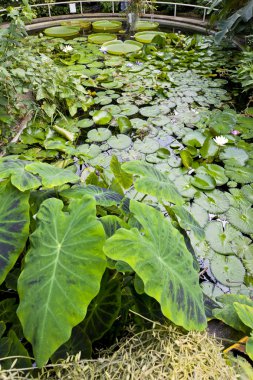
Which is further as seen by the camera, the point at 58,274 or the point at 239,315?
the point at 239,315

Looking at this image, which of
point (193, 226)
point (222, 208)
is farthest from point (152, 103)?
point (193, 226)

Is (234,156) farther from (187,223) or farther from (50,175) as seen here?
(50,175)

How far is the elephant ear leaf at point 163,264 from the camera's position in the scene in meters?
0.73

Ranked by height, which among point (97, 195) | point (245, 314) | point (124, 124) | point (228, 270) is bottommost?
point (228, 270)

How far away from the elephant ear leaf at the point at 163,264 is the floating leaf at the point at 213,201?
4.73ft

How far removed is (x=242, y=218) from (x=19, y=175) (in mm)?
1824

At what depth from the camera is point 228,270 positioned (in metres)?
1.88

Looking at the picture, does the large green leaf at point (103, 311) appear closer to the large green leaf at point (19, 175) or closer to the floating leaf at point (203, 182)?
the large green leaf at point (19, 175)

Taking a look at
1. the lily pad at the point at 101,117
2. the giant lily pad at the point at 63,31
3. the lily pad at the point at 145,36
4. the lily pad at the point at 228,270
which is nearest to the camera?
the lily pad at the point at 228,270

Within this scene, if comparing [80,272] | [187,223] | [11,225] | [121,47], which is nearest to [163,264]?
[80,272]

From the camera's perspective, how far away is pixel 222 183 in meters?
2.52

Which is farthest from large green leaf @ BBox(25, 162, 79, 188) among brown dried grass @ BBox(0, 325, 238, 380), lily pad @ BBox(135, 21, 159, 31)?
lily pad @ BBox(135, 21, 159, 31)

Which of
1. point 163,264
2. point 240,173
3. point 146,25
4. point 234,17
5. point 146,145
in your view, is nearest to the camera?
point 163,264

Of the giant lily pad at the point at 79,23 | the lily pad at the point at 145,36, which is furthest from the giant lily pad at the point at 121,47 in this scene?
the giant lily pad at the point at 79,23
